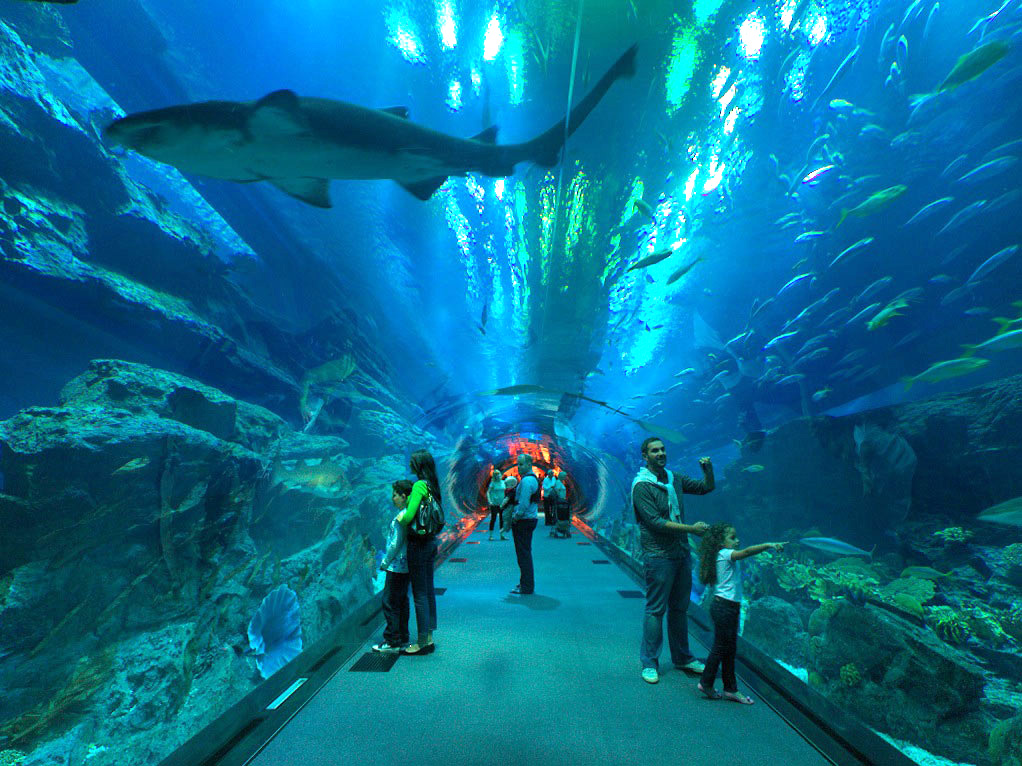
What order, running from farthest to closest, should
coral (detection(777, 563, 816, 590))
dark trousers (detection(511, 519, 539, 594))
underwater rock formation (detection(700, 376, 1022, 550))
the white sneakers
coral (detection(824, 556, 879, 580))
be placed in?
coral (detection(824, 556, 879, 580)) → underwater rock formation (detection(700, 376, 1022, 550)) → coral (detection(777, 563, 816, 590)) → dark trousers (detection(511, 519, 539, 594)) → the white sneakers

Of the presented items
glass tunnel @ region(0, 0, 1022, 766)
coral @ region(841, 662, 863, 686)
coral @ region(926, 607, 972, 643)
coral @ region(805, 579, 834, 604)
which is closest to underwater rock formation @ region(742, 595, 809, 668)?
glass tunnel @ region(0, 0, 1022, 766)

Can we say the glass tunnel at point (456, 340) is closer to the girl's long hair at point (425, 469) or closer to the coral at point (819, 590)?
the girl's long hair at point (425, 469)

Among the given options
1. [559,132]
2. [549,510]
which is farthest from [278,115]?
[549,510]

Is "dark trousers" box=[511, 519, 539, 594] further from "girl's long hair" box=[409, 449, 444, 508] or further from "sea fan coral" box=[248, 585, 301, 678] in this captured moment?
"sea fan coral" box=[248, 585, 301, 678]

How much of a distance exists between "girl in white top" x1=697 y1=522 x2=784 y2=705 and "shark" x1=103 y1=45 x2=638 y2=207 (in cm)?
396

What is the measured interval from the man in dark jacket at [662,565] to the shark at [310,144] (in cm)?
324

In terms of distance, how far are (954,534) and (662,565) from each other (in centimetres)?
1216

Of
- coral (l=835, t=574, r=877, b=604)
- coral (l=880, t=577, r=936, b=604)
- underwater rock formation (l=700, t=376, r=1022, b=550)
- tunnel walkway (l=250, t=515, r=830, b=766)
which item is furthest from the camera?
underwater rock formation (l=700, t=376, r=1022, b=550)

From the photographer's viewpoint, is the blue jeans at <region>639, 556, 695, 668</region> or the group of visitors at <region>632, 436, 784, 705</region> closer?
the group of visitors at <region>632, 436, 784, 705</region>

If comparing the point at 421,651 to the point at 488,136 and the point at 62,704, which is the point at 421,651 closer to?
the point at 488,136

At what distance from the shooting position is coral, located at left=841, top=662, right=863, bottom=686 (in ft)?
11.6

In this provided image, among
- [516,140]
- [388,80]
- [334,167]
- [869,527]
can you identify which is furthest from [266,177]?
[869,527]

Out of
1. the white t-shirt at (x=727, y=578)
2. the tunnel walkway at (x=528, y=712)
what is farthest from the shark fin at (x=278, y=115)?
the white t-shirt at (x=727, y=578)

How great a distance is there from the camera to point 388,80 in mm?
4789
